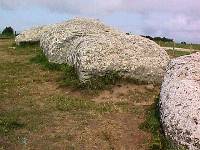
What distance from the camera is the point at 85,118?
1883 centimetres

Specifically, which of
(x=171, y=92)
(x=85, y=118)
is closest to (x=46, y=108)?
(x=85, y=118)

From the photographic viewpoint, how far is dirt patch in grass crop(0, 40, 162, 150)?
16672 mm

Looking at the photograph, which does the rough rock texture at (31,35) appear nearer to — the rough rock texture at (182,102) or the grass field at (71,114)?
the grass field at (71,114)

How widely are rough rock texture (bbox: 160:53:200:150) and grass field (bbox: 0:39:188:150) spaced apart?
2.44 feet

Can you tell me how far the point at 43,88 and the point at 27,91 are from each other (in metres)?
0.85

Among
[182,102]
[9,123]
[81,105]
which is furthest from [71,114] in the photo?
[182,102]

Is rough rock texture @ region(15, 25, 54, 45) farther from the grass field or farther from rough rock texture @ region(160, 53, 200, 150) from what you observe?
rough rock texture @ region(160, 53, 200, 150)

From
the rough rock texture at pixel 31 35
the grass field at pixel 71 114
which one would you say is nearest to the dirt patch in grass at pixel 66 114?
the grass field at pixel 71 114

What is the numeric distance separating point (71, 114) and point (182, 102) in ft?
14.9

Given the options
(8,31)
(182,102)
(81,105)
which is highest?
(8,31)

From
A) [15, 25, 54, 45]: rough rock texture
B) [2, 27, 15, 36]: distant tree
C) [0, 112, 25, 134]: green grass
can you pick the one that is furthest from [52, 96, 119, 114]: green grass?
[2, 27, 15, 36]: distant tree

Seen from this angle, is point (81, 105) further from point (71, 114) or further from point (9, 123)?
point (9, 123)

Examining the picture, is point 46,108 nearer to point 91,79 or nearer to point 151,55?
point 91,79

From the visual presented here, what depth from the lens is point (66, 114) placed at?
1922 cm
